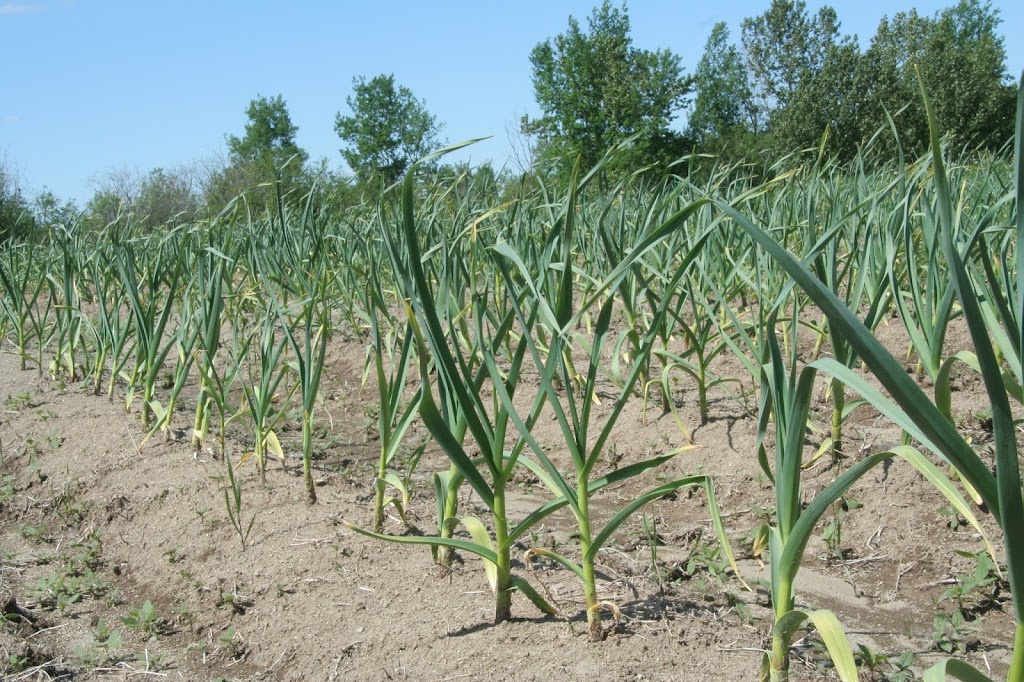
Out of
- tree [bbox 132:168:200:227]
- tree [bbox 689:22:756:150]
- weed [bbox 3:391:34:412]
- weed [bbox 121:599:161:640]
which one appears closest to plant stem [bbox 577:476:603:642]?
weed [bbox 121:599:161:640]

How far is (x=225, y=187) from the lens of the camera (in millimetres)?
14633

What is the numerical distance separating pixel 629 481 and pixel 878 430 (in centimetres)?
83

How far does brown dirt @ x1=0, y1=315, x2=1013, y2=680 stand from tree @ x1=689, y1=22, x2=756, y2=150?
42.5 metres

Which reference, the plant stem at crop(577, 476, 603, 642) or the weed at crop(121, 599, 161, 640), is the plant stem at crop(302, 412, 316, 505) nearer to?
the weed at crop(121, 599, 161, 640)

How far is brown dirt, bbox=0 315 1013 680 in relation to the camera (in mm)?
1683

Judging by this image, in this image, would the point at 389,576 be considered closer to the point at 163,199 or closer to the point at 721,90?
the point at 163,199

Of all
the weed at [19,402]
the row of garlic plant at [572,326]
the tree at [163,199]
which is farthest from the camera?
the tree at [163,199]

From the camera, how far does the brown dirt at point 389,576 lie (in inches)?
66.2

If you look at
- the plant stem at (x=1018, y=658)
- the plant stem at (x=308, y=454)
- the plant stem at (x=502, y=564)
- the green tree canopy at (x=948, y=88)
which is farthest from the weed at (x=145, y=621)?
the green tree canopy at (x=948, y=88)

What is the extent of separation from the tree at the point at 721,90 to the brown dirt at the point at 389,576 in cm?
4252

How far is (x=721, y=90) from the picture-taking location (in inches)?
1978

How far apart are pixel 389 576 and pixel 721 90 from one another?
52.0 meters

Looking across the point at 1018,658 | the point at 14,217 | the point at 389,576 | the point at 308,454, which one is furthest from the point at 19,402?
the point at 14,217

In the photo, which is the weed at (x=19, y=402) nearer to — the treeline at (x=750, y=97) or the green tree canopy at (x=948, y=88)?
the treeline at (x=750, y=97)
